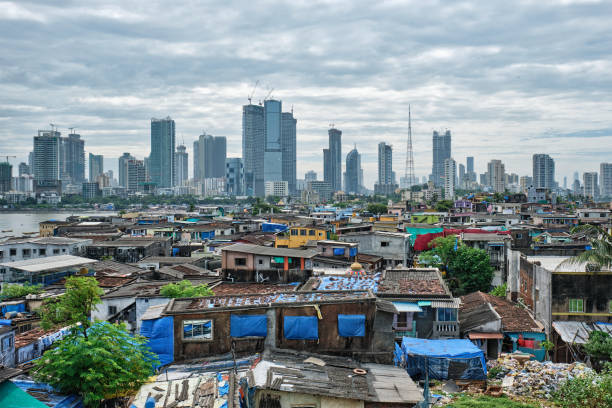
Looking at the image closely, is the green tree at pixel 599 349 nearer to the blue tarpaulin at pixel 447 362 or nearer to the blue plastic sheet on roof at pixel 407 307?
the blue tarpaulin at pixel 447 362

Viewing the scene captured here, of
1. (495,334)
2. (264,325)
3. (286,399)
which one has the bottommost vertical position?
(495,334)

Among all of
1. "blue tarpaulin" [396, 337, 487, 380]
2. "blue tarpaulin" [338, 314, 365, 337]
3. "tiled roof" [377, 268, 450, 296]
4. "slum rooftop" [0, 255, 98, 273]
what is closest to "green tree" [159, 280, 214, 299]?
"tiled roof" [377, 268, 450, 296]

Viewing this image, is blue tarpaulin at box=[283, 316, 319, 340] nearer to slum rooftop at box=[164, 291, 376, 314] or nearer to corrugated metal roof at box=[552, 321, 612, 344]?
slum rooftop at box=[164, 291, 376, 314]

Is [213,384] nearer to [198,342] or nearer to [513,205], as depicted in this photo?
[198,342]

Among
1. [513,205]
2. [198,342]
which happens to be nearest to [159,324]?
[198,342]

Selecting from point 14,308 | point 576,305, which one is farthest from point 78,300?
point 576,305

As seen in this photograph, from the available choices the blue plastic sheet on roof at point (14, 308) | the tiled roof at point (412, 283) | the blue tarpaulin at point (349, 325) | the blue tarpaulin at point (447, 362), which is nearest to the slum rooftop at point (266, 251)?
the tiled roof at point (412, 283)

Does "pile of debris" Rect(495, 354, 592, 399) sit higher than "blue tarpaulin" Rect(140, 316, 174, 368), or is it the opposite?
"blue tarpaulin" Rect(140, 316, 174, 368)
